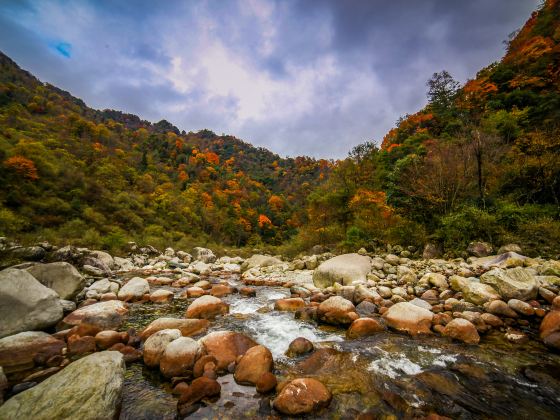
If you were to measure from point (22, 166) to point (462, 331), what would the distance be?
33149 mm

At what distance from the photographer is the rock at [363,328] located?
5.61 meters

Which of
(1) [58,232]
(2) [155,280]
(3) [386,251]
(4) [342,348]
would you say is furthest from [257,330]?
(1) [58,232]

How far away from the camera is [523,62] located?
27016 mm

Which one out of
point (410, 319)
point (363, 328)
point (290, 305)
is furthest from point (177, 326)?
point (410, 319)

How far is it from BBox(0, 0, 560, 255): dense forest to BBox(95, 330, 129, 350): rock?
44.6 ft

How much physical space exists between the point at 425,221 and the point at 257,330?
12.4 m

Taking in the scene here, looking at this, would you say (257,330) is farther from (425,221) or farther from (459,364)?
(425,221)

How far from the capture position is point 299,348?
480 cm

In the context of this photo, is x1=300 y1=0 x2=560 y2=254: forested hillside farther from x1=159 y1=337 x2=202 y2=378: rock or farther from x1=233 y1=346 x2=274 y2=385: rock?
x1=159 y1=337 x2=202 y2=378: rock

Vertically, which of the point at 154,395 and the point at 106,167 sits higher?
the point at 106,167


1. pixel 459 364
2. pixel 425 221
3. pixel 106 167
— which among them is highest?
pixel 106 167

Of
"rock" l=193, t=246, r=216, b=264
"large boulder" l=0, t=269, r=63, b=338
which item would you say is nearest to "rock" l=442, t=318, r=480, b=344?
"large boulder" l=0, t=269, r=63, b=338

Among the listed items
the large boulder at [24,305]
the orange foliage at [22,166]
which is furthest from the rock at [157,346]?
the orange foliage at [22,166]

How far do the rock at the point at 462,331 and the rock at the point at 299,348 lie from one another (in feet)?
10.2
